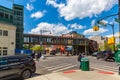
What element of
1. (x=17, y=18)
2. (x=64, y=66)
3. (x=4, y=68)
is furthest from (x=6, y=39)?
(x=4, y=68)

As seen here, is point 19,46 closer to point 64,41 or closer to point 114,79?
point 114,79

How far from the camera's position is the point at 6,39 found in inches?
1308

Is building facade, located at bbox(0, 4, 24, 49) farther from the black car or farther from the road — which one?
the black car

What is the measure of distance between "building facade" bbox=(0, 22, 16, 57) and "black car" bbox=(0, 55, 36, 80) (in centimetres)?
2050

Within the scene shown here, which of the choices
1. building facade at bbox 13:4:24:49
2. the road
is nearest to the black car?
the road

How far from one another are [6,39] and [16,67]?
72.5ft

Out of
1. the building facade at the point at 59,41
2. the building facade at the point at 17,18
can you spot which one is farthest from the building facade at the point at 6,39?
Result: the building facade at the point at 59,41

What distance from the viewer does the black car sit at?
11711mm

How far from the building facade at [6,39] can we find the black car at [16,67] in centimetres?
2050

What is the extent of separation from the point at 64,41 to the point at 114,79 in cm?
6816

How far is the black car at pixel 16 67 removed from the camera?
1171 centimetres

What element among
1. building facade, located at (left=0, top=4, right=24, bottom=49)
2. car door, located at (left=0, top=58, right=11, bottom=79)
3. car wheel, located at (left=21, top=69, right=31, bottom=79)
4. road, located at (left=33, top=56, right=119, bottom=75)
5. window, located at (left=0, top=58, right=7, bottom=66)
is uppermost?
building facade, located at (left=0, top=4, right=24, bottom=49)

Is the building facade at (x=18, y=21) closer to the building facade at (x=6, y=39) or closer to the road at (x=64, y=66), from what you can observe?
the building facade at (x=6, y=39)

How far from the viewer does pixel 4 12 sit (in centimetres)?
3494
